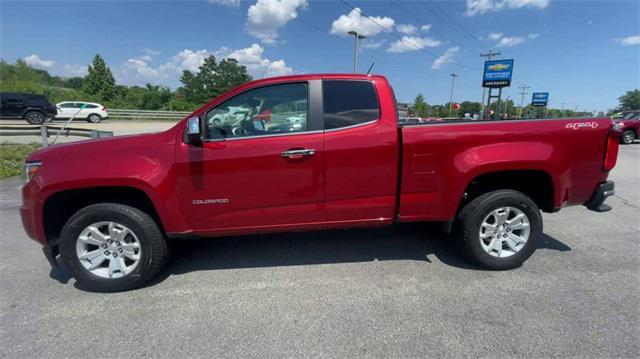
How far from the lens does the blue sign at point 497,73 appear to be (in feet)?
105

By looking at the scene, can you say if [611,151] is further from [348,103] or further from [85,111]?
[85,111]

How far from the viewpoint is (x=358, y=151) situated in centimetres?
299

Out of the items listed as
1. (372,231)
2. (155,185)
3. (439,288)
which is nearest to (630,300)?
(439,288)

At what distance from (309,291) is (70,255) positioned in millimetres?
2191

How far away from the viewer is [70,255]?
294cm

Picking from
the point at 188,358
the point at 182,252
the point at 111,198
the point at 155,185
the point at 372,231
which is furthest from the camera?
the point at 372,231

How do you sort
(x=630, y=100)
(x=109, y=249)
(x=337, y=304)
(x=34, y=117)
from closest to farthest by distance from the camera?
(x=337, y=304) < (x=109, y=249) < (x=34, y=117) < (x=630, y=100)

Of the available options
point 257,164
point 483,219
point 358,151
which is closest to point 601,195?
point 483,219

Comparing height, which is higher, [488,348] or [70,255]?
[70,255]

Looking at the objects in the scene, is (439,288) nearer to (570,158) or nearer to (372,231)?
(372,231)

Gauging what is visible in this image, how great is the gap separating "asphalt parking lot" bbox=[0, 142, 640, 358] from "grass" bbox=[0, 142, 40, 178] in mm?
5110

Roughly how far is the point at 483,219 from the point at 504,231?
11.6 inches

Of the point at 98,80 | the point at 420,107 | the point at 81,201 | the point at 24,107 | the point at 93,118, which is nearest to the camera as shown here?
the point at 81,201

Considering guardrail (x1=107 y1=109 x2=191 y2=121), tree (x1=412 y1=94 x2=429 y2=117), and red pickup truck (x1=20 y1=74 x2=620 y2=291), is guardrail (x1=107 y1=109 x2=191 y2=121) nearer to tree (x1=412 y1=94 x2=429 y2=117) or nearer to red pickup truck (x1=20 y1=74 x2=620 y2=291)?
red pickup truck (x1=20 y1=74 x2=620 y2=291)
